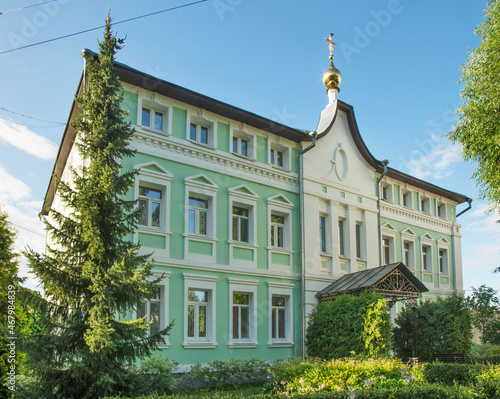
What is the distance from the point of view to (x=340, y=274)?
67.3 feet

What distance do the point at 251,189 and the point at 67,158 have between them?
8.12 meters

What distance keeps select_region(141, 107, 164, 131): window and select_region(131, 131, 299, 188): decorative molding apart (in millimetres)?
627

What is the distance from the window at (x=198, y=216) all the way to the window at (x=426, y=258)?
14683 millimetres

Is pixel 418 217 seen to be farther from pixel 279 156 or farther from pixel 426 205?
pixel 279 156

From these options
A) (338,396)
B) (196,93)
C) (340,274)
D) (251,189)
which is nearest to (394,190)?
(340,274)

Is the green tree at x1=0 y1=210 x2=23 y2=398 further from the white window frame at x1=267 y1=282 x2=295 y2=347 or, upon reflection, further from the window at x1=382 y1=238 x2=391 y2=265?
Result: the window at x1=382 y1=238 x2=391 y2=265

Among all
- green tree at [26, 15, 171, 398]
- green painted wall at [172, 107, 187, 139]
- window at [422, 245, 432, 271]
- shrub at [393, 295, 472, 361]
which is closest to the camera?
green tree at [26, 15, 171, 398]

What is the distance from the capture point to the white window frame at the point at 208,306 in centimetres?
1549

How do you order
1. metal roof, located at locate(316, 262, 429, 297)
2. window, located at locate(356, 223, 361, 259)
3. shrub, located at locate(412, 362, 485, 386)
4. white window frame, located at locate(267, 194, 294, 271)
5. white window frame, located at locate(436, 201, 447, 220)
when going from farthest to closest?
white window frame, located at locate(436, 201, 447, 220) → window, located at locate(356, 223, 361, 259) → white window frame, located at locate(267, 194, 294, 271) → metal roof, located at locate(316, 262, 429, 297) → shrub, located at locate(412, 362, 485, 386)

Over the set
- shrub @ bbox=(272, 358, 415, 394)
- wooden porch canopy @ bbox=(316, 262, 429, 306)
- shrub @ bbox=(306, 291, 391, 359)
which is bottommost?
shrub @ bbox=(272, 358, 415, 394)

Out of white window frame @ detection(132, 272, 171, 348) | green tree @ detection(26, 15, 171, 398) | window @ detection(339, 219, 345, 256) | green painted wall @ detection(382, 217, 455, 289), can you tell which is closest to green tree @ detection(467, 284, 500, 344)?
green painted wall @ detection(382, 217, 455, 289)

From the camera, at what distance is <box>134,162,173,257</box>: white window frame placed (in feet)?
50.0

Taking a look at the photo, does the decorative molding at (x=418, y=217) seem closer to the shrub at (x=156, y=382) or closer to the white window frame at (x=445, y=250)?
the white window frame at (x=445, y=250)

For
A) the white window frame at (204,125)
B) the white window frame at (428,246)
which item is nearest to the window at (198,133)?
the white window frame at (204,125)
